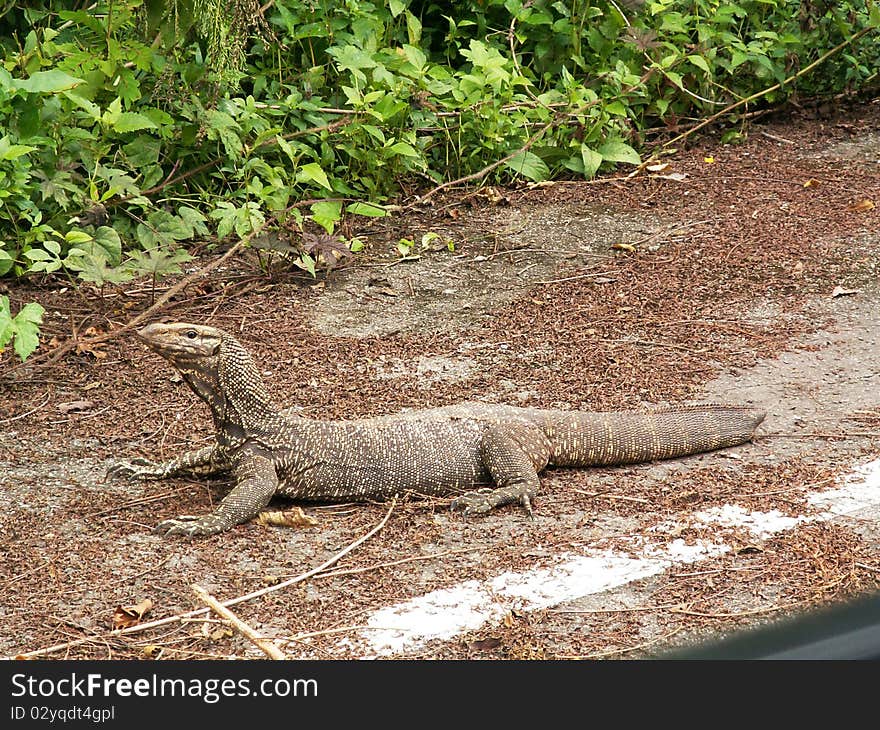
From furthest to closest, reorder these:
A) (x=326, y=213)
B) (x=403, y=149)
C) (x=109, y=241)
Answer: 1. (x=403, y=149)
2. (x=326, y=213)
3. (x=109, y=241)

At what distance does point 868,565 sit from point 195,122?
5208 mm

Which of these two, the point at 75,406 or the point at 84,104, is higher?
the point at 84,104

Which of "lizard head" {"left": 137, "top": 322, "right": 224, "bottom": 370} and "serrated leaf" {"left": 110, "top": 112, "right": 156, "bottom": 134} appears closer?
"lizard head" {"left": 137, "top": 322, "right": 224, "bottom": 370}

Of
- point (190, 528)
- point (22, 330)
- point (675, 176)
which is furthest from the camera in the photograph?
point (675, 176)

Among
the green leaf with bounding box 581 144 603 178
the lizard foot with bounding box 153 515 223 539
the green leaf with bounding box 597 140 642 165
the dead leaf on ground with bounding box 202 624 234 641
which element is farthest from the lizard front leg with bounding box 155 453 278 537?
the green leaf with bounding box 597 140 642 165

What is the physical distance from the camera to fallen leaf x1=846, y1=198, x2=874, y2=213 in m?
8.05

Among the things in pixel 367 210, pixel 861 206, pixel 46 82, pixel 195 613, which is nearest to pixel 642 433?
pixel 195 613

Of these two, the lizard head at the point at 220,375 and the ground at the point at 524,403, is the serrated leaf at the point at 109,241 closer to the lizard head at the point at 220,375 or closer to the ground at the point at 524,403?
the ground at the point at 524,403

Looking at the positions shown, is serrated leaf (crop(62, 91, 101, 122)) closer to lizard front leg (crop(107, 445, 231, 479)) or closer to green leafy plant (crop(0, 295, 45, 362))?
green leafy plant (crop(0, 295, 45, 362))

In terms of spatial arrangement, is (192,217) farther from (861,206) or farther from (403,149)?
(861,206)

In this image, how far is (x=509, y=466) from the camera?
460cm

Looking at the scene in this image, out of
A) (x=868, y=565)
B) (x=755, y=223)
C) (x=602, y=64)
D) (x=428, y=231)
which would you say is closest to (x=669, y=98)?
(x=602, y=64)

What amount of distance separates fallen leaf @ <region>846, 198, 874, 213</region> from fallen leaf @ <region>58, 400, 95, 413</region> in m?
5.27

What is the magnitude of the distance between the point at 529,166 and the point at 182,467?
15.1 ft
